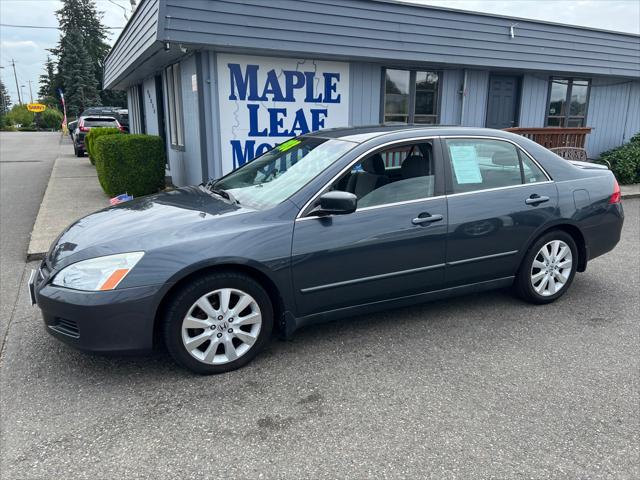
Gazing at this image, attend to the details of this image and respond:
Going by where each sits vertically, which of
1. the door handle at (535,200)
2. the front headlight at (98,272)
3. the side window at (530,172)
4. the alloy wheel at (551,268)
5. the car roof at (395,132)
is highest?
the car roof at (395,132)

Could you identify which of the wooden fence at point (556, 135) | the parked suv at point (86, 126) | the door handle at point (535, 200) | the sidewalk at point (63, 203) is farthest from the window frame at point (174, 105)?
the parked suv at point (86, 126)

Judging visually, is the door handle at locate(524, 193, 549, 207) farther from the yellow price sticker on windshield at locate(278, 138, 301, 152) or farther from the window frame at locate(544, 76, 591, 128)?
the window frame at locate(544, 76, 591, 128)

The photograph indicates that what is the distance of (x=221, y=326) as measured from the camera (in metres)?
3.14

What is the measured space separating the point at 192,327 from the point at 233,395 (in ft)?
1.56

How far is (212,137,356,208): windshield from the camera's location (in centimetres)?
354

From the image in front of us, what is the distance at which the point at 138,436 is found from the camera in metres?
2.61

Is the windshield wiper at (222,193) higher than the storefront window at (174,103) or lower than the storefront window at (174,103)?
lower

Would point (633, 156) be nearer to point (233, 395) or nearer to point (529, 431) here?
point (529, 431)

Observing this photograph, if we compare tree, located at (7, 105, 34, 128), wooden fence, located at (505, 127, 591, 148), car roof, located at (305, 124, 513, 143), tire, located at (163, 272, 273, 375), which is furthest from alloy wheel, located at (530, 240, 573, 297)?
tree, located at (7, 105, 34, 128)

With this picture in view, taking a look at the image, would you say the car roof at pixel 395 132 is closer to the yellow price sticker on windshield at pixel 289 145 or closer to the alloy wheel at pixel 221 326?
the yellow price sticker on windshield at pixel 289 145

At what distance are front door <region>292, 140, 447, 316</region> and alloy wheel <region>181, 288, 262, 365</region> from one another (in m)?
0.34

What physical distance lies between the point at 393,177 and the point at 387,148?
230 mm

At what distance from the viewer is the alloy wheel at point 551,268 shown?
4.29 m

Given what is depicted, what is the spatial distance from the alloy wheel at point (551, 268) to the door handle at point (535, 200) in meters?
0.39
